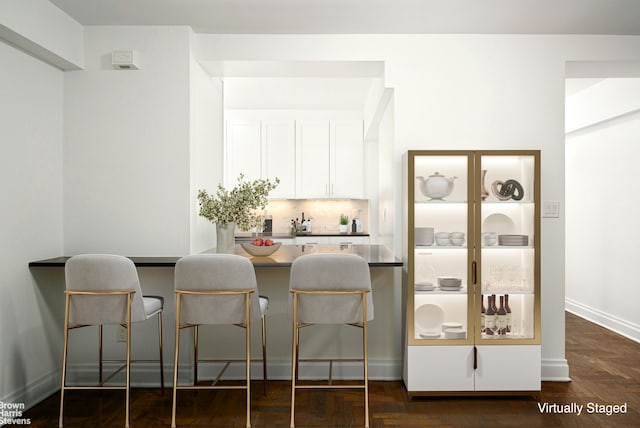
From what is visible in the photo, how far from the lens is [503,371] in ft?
10.9

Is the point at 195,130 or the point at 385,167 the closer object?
the point at 195,130

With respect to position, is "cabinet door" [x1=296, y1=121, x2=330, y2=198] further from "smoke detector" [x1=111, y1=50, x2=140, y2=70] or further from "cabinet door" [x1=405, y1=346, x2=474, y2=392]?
"cabinet door" [x1=405, y1=346, x2=474, y2=392]

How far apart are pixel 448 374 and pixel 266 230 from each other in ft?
13.8

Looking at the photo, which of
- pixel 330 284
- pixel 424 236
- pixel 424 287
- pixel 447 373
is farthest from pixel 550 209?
pixel 330 284

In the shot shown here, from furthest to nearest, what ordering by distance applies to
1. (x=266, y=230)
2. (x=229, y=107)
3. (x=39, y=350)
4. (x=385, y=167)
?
(x=266, y=230) < (x=229, y=107) < (x=385, y=167) < (x=39, y=350)

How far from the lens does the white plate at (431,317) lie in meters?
3.48

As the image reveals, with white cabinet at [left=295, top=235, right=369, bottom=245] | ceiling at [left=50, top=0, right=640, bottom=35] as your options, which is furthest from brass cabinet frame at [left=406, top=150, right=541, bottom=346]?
white cabinet at [left=295, top=235, right=369, bottom=245]

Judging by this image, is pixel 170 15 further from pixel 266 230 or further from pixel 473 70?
pixel 266 230

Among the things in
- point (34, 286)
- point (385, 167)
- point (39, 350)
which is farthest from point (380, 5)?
point (39, 350)

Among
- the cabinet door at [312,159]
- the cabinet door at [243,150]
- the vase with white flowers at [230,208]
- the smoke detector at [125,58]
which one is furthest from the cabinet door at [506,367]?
the cabinet door at [243,150]

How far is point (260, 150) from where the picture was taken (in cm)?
668

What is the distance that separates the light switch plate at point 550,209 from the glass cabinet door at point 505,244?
13.8 inches

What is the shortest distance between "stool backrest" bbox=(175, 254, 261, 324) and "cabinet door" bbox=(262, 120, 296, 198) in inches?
152

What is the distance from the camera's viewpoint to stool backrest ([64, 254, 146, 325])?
282 cm
